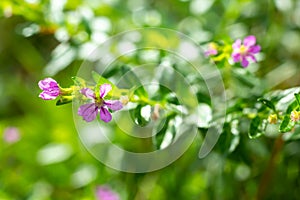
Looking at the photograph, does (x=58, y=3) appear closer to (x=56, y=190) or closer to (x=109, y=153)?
(x=109, y=153)

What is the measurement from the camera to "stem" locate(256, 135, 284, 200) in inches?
41.9

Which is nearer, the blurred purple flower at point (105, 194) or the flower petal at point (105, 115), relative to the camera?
the flower petal at point (105, 115)

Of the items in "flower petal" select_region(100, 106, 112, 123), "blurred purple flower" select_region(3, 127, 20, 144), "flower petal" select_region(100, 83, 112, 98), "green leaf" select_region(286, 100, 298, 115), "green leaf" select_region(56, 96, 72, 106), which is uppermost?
"blurred purple flower" select_region(3, 127, 20, 144)

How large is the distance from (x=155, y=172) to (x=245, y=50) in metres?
0.51

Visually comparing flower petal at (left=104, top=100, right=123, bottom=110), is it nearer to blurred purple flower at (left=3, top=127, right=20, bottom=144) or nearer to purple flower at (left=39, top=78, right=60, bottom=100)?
A: purple flower at (left=39, top=78, right=60, bottom=100)

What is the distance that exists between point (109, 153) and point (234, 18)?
0.41 meters

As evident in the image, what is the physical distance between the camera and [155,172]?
4.22 feet

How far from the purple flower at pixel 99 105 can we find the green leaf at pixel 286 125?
0.21m

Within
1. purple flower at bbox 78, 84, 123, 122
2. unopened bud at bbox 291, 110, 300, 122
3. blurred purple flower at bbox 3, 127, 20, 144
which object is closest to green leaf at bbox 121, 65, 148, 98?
purple flower at bbox 78, 84, 123, 122

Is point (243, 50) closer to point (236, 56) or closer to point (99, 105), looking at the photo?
point (236, 56)

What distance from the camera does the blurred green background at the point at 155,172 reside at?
43.3 inches

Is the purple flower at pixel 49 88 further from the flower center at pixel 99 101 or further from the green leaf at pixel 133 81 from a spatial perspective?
the green leaf at pixel 133 81

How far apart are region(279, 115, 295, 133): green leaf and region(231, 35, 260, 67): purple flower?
16 centimetres

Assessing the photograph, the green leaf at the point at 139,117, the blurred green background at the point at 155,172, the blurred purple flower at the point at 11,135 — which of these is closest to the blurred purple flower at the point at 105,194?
the blurred green background at the point at 155,172
